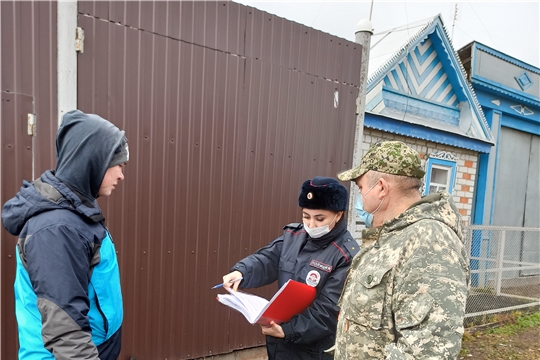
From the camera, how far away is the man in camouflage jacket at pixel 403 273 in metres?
1.13

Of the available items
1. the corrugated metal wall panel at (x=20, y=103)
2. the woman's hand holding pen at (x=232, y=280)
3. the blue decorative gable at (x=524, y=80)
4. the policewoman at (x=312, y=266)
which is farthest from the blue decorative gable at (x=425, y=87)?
the corrugated metal wall panel at (x=20, y=103)

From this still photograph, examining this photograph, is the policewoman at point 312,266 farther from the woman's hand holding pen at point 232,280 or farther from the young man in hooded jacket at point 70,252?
the young man in hooded jacket at point 70,252

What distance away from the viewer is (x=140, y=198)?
9.21 ft

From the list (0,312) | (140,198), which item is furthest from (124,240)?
(0,312)

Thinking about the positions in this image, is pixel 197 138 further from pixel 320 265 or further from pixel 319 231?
pixel 320 265

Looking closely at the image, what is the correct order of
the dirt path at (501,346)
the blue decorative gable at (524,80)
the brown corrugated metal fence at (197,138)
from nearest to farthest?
1. the brown corrugated metal fence at (197,138)
2. the dirt path at (501,346)
3. the blue decorative gable at (524,80)

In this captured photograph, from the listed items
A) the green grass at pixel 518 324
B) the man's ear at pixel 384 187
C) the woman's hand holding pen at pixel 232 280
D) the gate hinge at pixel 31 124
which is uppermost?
the gate hinge at pixel 31 124

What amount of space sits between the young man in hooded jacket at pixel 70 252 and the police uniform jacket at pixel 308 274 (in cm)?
90

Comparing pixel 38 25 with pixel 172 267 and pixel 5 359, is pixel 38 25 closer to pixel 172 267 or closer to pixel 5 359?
pixel 172 267

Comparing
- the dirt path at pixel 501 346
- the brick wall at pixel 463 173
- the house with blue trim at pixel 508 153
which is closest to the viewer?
the dirt path at pixel 501 346

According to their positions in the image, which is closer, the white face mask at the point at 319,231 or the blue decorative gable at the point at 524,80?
the white face mask at the point at 319,231

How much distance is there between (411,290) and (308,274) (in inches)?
32.1

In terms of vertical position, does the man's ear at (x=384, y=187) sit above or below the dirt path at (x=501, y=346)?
above

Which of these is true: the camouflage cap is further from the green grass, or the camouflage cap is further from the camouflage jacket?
the green grass
